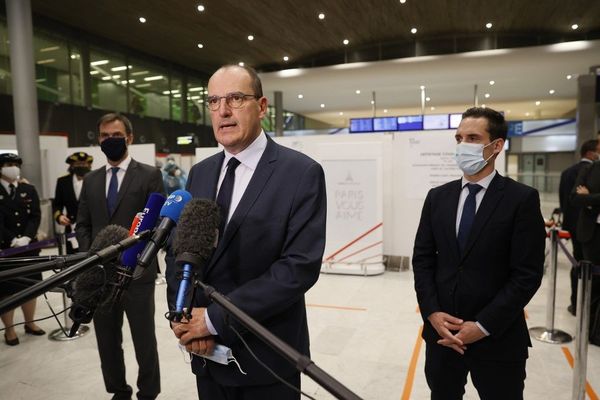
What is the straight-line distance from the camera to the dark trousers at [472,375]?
Answer: 1.67 m

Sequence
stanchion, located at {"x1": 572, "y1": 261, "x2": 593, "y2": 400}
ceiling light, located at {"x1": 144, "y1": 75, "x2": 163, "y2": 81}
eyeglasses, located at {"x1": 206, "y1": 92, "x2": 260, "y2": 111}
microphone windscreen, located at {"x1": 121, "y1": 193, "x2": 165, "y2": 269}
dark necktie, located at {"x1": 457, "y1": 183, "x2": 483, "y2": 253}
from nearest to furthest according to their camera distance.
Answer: microphone windscreen, located at {"x1": 121, "y1": 193, "x2": 165, "y2": 269} → eyeglasses, located at {"x1": 206, "y1": 92, "x2": 260, "y2": 111} → dark necktie, located at {"x1": 457, "y1": 183, "x2": 483, "y2": 253} → stanchion, located at {"x1": 572, "y1": 261, "x2": 593, "y2": 400} → ceiling light, located at {"x1": 144, "y1": 75, "x2": 163, "y2": 81}

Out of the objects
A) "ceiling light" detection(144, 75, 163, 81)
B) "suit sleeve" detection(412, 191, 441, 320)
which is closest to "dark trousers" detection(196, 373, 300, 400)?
"suit sleeve" detection(412, 191, 441, 320)

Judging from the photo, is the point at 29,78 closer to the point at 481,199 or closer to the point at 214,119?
the point at 214,119

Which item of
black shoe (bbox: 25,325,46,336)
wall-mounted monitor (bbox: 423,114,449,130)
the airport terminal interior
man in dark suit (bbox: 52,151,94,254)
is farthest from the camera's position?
wall-mounted monitor (bbox: 423,114,449,130)

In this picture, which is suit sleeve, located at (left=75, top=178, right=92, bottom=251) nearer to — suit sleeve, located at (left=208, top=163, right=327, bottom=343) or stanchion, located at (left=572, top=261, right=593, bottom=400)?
suit sleeve, located at (left=208, top=163, right=327, bottom=343)

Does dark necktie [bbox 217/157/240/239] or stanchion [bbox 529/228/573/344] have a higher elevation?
dark necktie [bbox 217/157/240/239]

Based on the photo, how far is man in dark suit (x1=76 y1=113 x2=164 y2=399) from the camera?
8.28 ft

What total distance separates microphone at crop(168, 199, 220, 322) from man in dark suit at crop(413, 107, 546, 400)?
3.79 feet

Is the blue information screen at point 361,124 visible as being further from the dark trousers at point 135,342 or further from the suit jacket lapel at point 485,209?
the suit jacket lapel at point 485,209

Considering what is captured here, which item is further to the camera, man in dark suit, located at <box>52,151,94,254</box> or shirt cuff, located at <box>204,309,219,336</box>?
man in dark suit, located at <box>52,151,94,254</box>

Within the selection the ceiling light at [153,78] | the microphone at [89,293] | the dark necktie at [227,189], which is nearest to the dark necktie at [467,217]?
the dark necktie at [227,189]

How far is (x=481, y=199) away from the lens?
1810 millimetres

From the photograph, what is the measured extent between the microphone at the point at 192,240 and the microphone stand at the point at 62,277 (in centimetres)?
10

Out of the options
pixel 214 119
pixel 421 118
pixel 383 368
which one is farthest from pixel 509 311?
pixel 421 118
